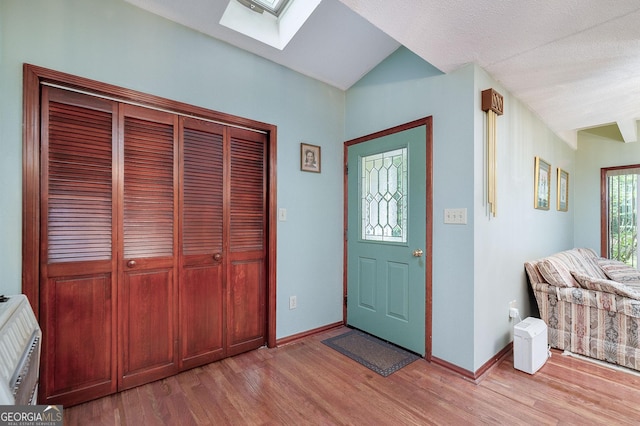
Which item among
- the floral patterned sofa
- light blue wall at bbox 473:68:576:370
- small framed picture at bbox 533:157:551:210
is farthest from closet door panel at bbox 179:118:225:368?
small framed picture at bbox 533:157:551:210

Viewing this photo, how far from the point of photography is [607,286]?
2295 millimetres

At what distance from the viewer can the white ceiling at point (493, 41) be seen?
63.6 inches

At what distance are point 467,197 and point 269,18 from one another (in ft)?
6.89

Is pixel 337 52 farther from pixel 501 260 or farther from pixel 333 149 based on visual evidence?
pixel 501 260

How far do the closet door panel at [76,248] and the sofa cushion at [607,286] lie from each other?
141 inches

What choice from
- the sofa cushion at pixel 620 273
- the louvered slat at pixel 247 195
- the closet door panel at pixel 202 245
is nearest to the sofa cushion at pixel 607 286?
the sofa cushion at pixel 620 273

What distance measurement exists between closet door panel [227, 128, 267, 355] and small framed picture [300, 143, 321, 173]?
0.37m

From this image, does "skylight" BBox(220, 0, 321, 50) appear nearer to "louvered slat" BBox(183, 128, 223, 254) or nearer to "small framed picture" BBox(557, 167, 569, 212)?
"louvered slat" BBox(183, 128, 223, 254)

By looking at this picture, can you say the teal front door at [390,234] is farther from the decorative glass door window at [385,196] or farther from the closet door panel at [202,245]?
the closet door panel at [202,245]

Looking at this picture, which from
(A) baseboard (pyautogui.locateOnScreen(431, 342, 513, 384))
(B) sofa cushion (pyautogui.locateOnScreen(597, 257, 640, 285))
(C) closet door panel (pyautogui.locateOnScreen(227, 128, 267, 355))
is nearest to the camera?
(A) baseboard (pyautogui.locateOnScreen(431, 342, 513, 384))

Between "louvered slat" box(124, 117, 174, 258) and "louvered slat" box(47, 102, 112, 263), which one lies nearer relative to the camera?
"louvered slat" box(47, 102, 112, 263)

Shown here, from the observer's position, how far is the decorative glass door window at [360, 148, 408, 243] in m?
2.59

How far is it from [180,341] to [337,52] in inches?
105
